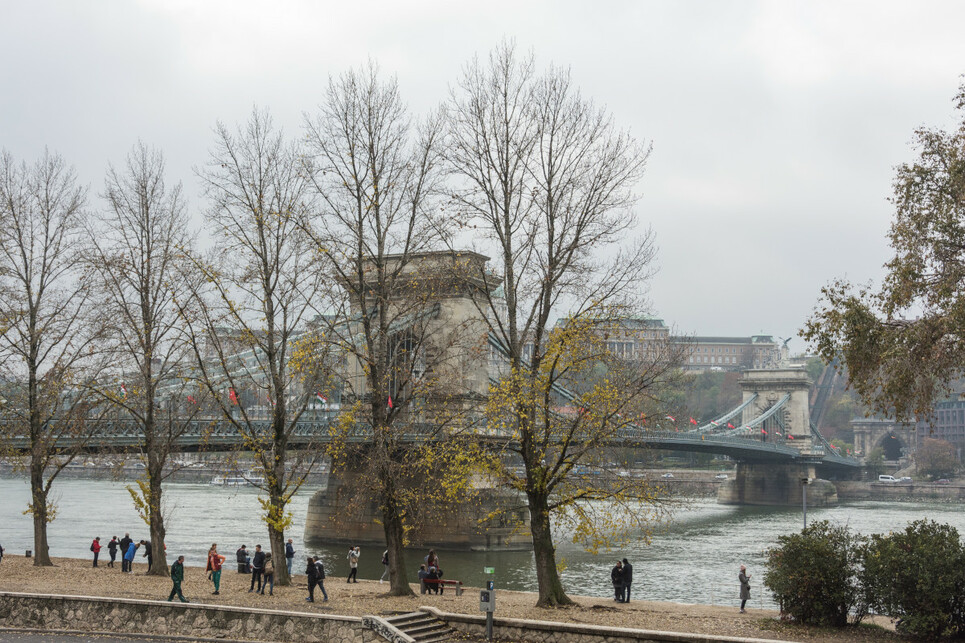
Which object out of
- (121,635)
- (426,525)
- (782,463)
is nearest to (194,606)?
(121,635)

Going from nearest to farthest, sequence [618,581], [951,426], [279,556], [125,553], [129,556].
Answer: [279,556] → [618,581] → [125,553] → [129,556] → [951,426]

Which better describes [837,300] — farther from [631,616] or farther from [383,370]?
[383,370]

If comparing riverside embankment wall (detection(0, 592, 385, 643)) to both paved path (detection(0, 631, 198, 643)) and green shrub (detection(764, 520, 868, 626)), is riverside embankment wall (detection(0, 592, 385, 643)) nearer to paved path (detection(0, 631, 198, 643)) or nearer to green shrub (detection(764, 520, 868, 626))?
paved path (detection(0, 631, 198, 643))

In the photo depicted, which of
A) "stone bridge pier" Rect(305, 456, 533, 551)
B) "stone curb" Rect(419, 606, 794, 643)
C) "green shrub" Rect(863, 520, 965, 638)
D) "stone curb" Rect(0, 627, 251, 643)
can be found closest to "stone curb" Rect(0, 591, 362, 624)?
"stone curb" Rect(0, 627, 251, 643)

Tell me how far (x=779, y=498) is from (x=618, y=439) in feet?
276

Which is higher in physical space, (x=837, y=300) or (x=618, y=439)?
(x=837, y=300)

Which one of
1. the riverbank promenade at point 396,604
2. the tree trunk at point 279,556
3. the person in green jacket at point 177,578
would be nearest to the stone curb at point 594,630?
the riverbank promenade at point 396,604

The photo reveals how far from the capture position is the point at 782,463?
100 metres

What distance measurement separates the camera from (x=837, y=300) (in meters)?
18.0

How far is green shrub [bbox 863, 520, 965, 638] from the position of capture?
17109mm

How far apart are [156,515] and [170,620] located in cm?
848

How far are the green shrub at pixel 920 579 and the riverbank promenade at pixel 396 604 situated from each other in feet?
2.33

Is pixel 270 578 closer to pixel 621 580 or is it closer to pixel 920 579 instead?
pixel 621 580

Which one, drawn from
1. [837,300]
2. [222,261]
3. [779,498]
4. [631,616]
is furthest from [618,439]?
[779,498]
